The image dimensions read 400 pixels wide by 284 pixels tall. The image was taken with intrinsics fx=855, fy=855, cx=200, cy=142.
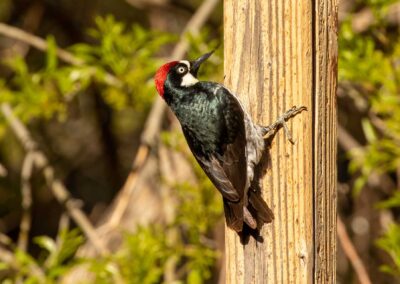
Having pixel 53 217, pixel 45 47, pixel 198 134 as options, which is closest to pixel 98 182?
pixel 53 217

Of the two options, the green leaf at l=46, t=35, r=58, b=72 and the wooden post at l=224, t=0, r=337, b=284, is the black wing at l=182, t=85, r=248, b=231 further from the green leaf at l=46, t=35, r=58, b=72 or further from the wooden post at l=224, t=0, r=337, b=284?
the green leaf at l=46, t=35, r=58, b=72

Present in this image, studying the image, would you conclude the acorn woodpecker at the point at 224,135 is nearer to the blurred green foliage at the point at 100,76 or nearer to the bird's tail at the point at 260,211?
the bird's tail at the point at 260,211

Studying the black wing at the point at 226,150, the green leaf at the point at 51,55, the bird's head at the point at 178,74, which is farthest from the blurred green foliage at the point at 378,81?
the green leaf at the point at 51,55

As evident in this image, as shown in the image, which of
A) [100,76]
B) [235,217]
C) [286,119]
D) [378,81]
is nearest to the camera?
[286,119]

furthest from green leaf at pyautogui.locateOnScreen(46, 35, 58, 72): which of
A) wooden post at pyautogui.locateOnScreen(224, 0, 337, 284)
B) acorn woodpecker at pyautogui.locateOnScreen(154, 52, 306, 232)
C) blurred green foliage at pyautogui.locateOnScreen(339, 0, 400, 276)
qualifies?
wooden post at pyautogui.locateOnScreen(224, 0, 337, 284)

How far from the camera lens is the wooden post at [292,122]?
255 cm

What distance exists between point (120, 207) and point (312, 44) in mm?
2040

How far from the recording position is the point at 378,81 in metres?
4.12

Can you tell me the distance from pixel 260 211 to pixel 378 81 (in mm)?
1733

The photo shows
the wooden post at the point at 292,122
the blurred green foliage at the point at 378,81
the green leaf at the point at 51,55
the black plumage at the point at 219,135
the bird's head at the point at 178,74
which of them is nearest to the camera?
the wooden post at the point at 292,122

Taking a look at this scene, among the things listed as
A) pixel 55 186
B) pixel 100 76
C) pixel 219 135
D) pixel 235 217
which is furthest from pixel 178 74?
pixel 55 186

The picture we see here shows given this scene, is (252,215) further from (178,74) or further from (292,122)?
(178,74)

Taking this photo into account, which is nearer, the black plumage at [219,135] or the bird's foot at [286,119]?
the bird's foot at [286,119]

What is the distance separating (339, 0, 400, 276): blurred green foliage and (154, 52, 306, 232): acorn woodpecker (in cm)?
101
